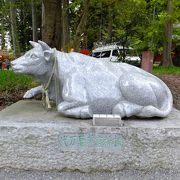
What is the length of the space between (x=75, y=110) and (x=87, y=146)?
400 mm

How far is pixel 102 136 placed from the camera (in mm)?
3115

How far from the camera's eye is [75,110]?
11.0 ft

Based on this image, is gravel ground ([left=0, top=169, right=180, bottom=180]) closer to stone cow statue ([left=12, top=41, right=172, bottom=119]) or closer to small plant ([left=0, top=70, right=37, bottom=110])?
stone cow statue ([left=12, top=41, right=172, bottom=119])

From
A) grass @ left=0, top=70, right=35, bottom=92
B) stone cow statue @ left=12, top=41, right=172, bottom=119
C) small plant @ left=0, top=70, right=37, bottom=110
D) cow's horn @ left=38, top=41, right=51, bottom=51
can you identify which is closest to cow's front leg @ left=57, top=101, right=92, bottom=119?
stone cow statue @ left=12, top=41, right=172, bottom=119

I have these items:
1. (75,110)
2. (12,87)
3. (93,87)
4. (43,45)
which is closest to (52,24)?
(12,87)

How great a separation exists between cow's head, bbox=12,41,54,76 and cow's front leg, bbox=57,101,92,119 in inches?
18.0

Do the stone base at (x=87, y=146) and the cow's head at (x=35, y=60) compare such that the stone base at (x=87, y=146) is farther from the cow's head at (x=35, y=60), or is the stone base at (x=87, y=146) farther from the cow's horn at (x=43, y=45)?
the cow's horn at (x=43, y=45)

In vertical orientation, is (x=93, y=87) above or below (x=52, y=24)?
below

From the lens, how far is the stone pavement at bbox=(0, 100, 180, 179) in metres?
3.10

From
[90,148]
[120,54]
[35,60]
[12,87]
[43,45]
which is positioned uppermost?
[43,45]

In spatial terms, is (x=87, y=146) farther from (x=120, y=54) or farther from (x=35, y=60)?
(x=120, y=54)

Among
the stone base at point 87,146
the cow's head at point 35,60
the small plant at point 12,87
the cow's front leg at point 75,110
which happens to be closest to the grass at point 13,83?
the small plant at point 12,87

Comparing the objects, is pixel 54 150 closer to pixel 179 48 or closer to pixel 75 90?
pixel 75 90

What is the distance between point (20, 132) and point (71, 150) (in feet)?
1.61
